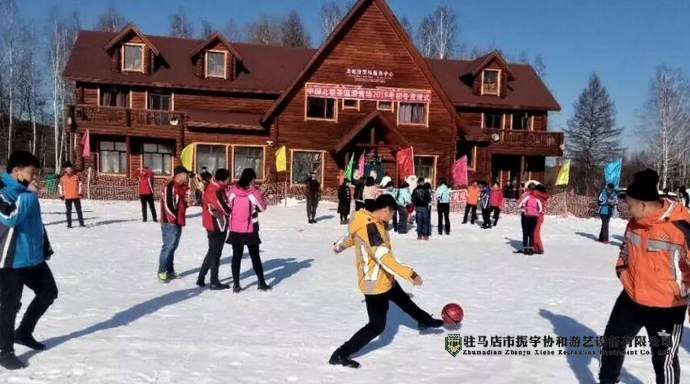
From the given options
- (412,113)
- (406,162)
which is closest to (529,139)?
(412,113)

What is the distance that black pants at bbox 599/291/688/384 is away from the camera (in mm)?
3877

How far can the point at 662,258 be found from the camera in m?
3.80

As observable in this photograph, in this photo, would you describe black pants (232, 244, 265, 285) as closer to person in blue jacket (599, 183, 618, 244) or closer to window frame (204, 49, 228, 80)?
person in blue jacket (599, 183, 618, 244)

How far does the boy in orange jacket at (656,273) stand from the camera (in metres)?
3.77

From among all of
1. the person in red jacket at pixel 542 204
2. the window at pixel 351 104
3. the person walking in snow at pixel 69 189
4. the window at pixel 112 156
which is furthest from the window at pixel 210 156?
the person in red jacket at pixel 542 204

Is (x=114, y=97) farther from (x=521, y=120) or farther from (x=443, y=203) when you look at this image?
(x=521, y=120)

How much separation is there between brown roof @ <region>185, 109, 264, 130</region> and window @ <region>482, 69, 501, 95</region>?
1294 cm

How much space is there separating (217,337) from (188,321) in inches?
29.6

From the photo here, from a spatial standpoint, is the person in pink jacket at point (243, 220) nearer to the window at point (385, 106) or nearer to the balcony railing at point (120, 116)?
the balcony railing at point (120, 116)

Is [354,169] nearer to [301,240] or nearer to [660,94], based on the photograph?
Result: [301,240]

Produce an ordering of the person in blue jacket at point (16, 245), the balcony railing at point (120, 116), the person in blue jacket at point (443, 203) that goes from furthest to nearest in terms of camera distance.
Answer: the balcony railing at point (120, 116), the person in blue jacket at point (443, 203), the person in blue jacket at point (16, 245)

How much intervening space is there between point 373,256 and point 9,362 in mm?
3242

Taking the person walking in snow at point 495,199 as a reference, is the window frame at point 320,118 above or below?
above

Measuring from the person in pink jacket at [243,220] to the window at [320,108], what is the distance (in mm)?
19229
